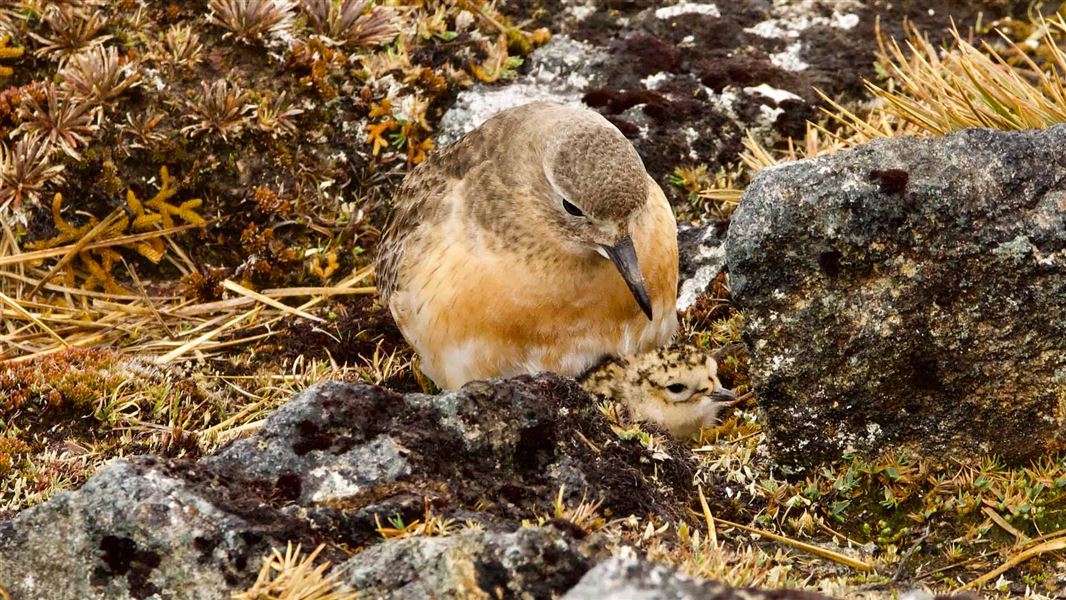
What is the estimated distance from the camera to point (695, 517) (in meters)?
6.46

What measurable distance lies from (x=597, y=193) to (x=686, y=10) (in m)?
4.39

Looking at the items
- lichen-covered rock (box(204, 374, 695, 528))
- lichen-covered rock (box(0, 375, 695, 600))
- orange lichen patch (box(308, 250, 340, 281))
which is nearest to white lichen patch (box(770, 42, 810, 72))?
orange lichen patch (box(308, 250, 340, 281))

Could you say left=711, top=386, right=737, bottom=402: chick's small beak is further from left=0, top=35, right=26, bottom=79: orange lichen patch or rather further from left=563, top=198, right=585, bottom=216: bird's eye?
left=0, top=35, right=26, bottom=79: orange lichen patch

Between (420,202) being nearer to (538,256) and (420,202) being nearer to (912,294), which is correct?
(538,256)

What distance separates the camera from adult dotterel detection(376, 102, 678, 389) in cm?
723

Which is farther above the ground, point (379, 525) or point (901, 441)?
point (379, 525)

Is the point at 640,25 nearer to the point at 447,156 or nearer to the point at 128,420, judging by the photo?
the point at 447,156

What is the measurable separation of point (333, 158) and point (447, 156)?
1.56m

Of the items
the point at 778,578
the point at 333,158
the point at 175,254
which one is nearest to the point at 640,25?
the point at 333,158

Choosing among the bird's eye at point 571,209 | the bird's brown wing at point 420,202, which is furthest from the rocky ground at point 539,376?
the bird's eye at point 571,209

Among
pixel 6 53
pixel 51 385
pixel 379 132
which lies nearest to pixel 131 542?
pixel 51 385

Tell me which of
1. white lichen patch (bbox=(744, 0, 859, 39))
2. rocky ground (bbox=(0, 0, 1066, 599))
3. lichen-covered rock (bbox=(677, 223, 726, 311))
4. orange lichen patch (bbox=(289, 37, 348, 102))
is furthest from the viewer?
white lichen patch (bbox=(744, 0, 859, 39))

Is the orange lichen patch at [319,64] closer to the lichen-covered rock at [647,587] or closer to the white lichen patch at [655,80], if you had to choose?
the white lichen patch at [655,80]

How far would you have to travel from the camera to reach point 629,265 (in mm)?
7254
